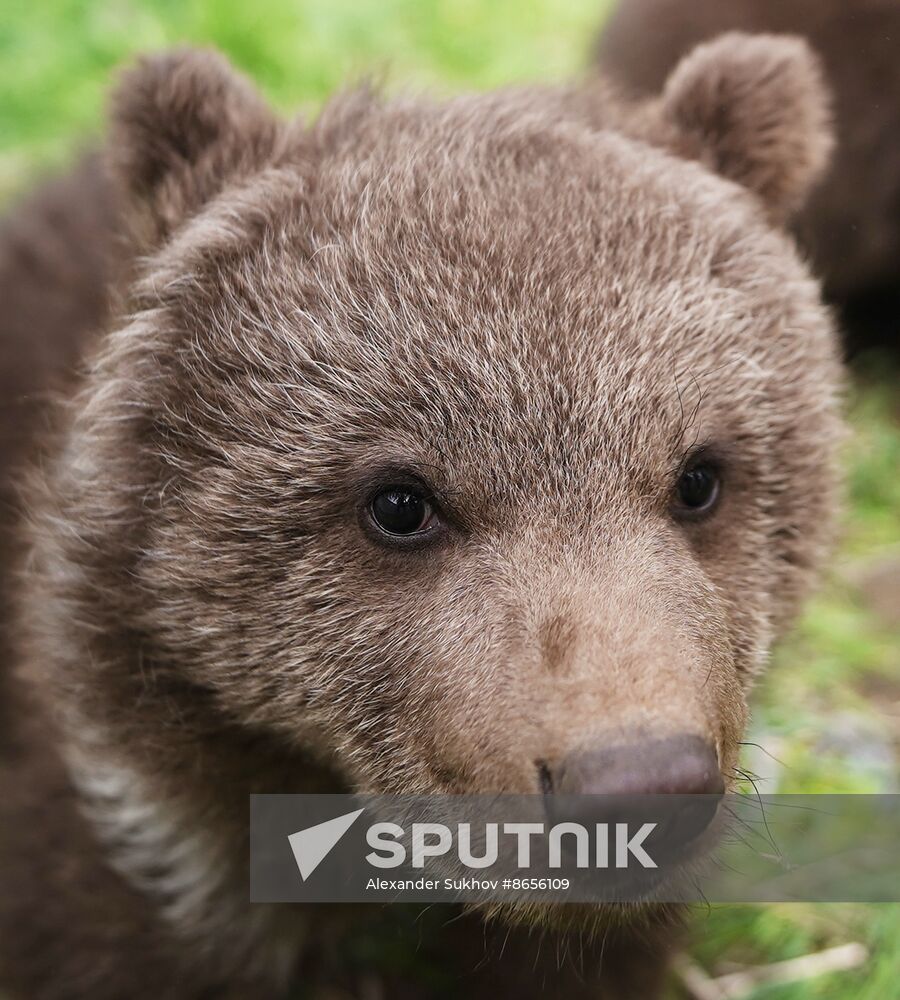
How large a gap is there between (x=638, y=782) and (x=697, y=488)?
0.90 meters

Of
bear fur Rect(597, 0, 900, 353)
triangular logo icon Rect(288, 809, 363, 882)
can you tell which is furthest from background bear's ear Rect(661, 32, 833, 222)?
bear fur Rect(597, 0, 900, 353)

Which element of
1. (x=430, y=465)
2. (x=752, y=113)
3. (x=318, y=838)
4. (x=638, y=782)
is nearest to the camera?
(x=638, y=782)

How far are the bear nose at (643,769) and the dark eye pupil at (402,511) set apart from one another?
681 millimetres

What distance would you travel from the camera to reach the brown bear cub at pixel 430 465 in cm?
259

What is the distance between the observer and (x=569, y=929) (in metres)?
2.58

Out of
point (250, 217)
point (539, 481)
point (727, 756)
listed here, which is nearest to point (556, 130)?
point (250, 217)

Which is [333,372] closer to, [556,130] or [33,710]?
[556,130]

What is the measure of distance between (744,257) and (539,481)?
887 mm

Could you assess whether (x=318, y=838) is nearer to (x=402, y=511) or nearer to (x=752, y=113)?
(x=402, y=511)

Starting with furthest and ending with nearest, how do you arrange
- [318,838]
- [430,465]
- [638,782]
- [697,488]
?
1. [318,838]
2. [697,488]
3. [430,465]
4. [638,782]

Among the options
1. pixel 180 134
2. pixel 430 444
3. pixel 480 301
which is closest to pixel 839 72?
pixel 180 134

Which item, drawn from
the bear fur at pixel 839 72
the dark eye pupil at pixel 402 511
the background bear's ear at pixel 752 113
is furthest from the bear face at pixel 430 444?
the bear fur at pixel 839 72

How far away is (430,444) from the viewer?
8.87 ft

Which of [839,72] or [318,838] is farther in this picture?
[839,72]
